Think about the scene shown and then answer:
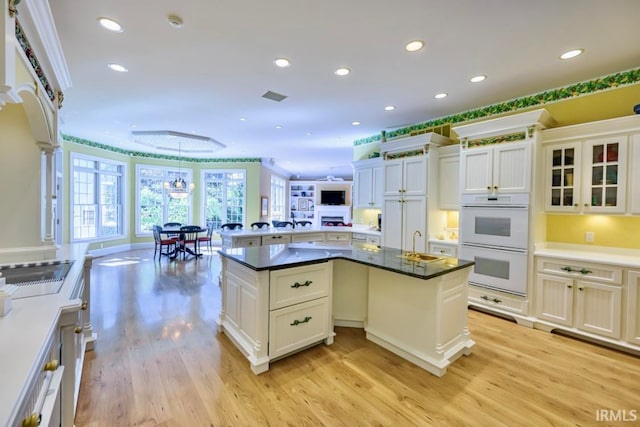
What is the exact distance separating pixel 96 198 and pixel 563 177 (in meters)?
9.54

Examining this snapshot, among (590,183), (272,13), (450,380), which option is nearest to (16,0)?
(272,13)

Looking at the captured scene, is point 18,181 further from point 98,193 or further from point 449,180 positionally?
point 98,193

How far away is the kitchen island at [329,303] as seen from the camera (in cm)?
243

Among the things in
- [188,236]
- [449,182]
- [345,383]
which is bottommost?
[345,383]

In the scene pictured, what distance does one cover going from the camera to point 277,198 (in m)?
12.4

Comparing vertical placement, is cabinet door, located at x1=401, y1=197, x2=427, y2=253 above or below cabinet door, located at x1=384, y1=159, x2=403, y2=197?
below

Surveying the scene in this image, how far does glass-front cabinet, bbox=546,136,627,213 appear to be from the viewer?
9.71 feet

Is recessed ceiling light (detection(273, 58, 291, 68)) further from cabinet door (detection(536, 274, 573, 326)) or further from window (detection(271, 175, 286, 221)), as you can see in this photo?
window (detection(271, 175, 286, 221))

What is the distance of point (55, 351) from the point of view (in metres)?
1.35

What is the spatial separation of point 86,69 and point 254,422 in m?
3.95

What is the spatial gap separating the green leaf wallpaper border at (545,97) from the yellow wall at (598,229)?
1.49 m

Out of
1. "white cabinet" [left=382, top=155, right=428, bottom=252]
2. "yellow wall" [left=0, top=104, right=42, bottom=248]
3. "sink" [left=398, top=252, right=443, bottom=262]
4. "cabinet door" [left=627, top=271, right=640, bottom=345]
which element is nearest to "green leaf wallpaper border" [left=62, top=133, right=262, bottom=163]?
"yellow wall" [left=0, top=104, right=42, bottom=248]

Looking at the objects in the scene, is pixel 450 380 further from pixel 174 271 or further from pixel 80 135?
pixel 80 135

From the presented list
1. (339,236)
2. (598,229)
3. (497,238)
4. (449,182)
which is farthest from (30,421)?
(339,236)
